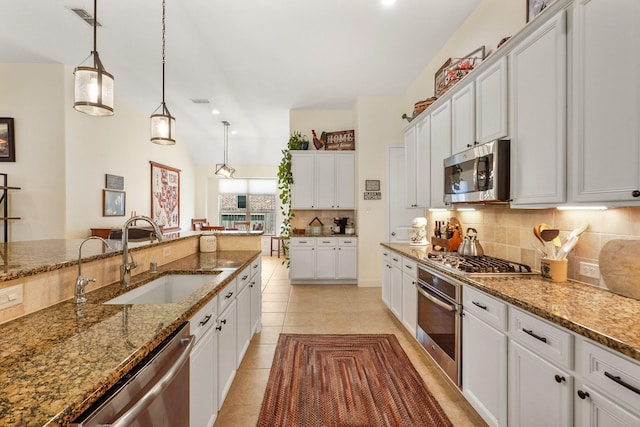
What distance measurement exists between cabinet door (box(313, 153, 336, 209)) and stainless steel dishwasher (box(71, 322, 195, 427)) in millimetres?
4243

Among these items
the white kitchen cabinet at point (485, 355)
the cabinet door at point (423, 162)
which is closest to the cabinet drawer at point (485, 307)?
the white kitchen cabinet at point (485, 355)

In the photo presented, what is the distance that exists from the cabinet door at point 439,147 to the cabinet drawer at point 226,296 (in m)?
2.06

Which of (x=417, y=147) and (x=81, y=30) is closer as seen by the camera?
(x=81, y=30)

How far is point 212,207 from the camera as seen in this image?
9031mm

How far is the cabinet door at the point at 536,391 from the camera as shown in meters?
1.21

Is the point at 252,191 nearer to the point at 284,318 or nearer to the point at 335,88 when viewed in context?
the point at 335,88

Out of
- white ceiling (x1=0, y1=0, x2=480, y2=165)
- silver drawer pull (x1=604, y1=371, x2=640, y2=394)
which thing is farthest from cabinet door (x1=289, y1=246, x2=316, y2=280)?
silver drawer pull (x1=604, y1=371, x2=640, y2=394)

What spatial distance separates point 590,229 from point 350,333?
90.5 inches

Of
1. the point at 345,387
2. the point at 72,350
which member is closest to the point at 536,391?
the point at 345,387

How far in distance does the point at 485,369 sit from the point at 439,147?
197 centimetres

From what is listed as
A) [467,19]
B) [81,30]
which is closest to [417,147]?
[467,19]

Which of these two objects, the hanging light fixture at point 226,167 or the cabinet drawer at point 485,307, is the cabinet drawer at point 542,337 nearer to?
the cabinet drawer at point 485,307

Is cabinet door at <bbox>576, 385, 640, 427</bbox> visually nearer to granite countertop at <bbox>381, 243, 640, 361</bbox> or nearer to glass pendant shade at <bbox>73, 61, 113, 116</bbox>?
granite countertop at <bbox>381, 243, 640, 361</bbox>

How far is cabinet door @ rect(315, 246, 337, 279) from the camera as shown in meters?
5.21
